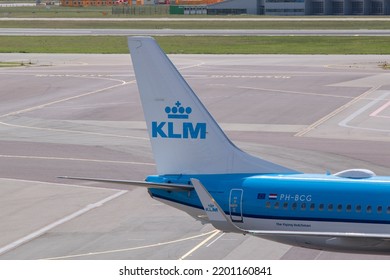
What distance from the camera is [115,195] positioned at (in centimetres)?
4828

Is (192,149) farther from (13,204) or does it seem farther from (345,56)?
(345,56)

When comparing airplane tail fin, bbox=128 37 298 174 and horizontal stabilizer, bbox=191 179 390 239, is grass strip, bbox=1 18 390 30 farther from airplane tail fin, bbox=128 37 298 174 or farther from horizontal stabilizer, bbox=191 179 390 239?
horizontal stabilizer, bbox=191 179 390 239

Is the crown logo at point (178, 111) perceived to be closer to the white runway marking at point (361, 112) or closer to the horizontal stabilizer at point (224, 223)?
the horizontal stabilizer at point (224, 223)

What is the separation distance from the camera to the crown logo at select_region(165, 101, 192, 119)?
32469 millimetres

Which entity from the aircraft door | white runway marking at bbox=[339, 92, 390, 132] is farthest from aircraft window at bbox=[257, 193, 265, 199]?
white runway marking at bbox=[339, 92, 390, 132]

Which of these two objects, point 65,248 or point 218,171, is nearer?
point 218,171

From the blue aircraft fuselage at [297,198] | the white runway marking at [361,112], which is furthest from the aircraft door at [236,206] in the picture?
the white runway marking at [361,112]

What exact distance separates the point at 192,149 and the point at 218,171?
1.16 meters

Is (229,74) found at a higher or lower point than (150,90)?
lower

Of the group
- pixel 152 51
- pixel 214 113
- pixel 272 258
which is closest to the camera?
pixel 152 51

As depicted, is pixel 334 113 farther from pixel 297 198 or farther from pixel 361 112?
pixel 297 198

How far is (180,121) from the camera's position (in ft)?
107

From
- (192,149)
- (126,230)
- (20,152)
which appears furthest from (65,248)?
(20,152)

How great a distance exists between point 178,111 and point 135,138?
33.8m
